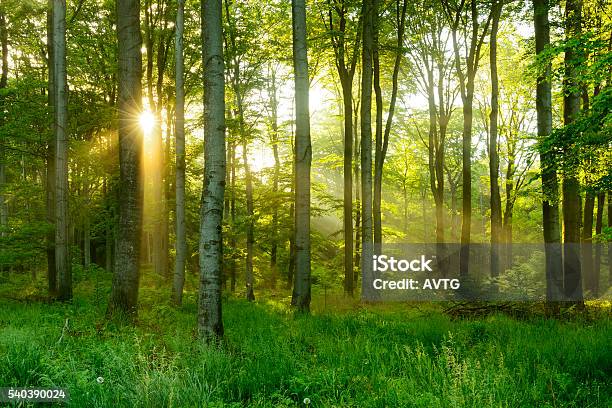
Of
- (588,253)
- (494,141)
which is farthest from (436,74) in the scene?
(588,253)

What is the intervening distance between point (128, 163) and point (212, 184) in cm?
348

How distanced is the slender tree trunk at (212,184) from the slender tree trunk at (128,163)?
121 inches

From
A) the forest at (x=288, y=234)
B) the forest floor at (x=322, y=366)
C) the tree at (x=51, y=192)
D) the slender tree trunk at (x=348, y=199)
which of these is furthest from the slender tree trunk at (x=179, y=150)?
the slender tree trunk at (x=348, y=199)

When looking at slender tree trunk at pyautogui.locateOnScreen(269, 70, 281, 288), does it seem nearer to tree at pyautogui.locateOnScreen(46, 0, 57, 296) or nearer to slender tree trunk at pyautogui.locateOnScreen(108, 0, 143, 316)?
tree at pyautogui.locateOnScreen(46, 0, 57, 296)

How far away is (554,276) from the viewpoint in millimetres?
10570

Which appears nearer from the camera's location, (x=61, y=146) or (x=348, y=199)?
(x=61, y=146)

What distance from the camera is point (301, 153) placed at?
34.2 feet

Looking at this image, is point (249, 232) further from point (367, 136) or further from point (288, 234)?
point (367, 136)

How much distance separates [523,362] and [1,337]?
→ 7.07 meters

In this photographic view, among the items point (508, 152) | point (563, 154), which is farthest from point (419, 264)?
point (563, 154)

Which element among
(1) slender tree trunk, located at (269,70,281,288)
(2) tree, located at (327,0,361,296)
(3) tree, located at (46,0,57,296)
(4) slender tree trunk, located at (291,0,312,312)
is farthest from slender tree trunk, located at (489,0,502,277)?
(3) tree, located at (46,0,57,296)

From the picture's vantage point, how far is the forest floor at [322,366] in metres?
3.99

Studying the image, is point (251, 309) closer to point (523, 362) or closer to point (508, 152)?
point (523, 362)

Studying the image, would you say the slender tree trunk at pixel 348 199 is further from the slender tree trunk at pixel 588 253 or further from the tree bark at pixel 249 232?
the slender tree trunk at pixel 588 253
